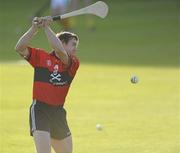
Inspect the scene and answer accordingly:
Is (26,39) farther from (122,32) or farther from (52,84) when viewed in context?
(122,32)

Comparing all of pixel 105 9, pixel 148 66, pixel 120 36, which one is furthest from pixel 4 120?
pixel 120 36

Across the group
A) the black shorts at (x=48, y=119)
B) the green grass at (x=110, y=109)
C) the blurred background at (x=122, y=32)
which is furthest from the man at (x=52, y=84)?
the blurred background at (x=122, y=32)

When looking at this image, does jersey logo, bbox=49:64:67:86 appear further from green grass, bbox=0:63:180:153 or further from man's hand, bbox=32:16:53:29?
green grass, bbox=0:63:180:153

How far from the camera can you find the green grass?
35.8ft

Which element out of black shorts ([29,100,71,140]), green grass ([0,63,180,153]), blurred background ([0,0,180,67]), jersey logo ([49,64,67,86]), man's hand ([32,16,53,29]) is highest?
man's hand ([32,16,53,29])

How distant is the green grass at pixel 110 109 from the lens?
35.8 ft

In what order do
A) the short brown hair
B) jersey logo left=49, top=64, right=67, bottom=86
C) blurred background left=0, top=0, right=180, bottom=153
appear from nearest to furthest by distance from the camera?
jersey logo left=49, top=64, right=67, bottom=86, the short brown hair, blurred background left=0, top=0, right=180, bottom=153

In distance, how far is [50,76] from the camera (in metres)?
8.23

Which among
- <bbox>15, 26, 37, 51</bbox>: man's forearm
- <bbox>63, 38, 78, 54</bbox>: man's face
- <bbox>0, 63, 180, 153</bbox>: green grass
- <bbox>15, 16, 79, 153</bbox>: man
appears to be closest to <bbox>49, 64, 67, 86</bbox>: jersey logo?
<bbox>15, 16, 79, 153</bbox>: man

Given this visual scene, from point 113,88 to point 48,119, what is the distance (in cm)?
849

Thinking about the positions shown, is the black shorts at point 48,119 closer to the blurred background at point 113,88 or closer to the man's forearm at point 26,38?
the man's forearm at point 26,38

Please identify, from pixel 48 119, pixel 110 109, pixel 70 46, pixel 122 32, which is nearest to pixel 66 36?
pixel 70 46

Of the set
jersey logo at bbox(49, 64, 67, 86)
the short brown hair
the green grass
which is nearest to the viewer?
jersey logo at bbox(49, 64, 67, 86)

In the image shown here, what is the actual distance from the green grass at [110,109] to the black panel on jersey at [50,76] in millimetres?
2350
